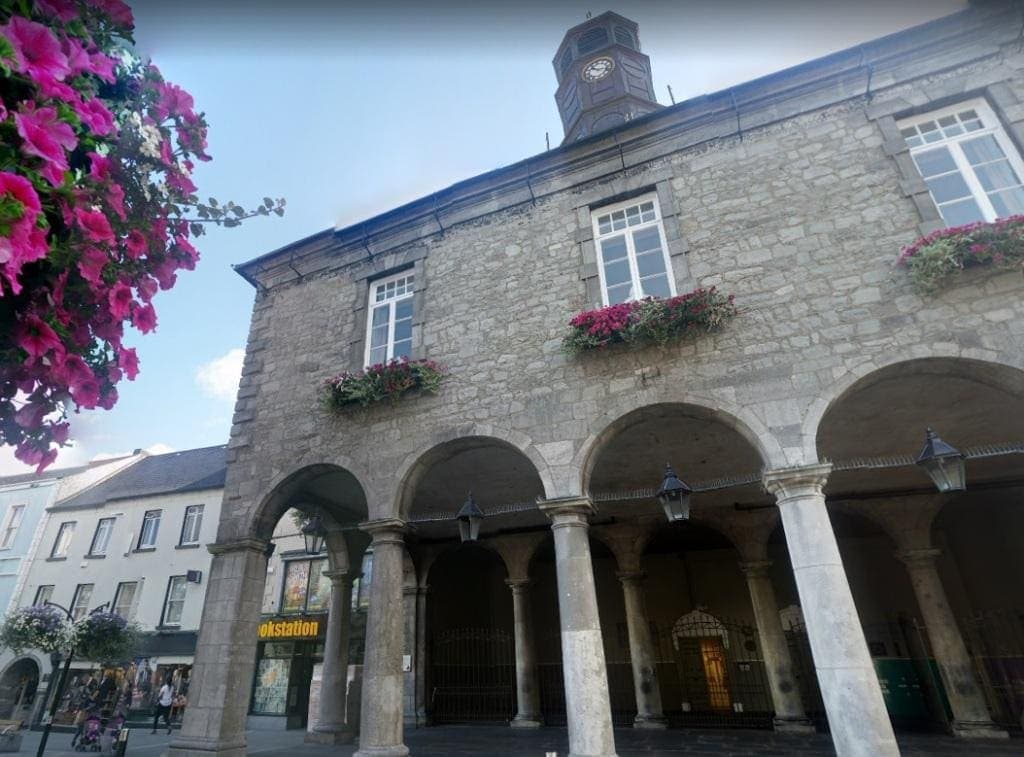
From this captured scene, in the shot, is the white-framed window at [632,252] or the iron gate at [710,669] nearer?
the white-framed window at [632,252]

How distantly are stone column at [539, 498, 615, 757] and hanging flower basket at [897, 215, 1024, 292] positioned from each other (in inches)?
176

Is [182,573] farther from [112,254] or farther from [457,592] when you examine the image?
[112,254]

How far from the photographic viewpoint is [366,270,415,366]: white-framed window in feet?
30.2

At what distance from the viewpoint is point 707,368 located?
22.2 ft

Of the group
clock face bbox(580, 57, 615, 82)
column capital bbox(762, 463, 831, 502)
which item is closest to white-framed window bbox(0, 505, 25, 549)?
clock face bbox(580, 57, 615, 82)

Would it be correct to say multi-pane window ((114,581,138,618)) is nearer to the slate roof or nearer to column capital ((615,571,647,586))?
the slate roof

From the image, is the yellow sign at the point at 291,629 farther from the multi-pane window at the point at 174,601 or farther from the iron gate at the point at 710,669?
the iron gate at the point at 710,669

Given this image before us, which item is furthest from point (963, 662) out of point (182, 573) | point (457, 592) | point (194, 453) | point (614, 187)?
point (194, 453)

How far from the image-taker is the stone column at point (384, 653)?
6.68 meters

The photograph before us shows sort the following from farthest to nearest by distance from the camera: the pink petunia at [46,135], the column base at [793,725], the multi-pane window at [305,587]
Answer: the multi-pane window at [305,587] → the column base at [793,725] → the pink petunia at [46,135]

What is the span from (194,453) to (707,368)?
23.7m

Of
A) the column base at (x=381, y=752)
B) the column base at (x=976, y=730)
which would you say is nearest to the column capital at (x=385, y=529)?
the column base at (x=381, y=752)

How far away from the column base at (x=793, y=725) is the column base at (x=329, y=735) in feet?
22.7

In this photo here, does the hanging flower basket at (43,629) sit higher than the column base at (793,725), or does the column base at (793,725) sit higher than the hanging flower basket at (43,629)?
the hanging flower basket at (43,629)
